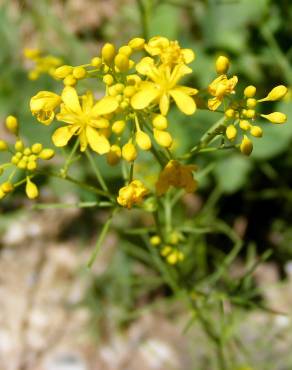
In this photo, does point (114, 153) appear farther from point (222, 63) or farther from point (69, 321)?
point (69, 321)

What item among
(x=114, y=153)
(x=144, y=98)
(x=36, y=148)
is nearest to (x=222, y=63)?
(x=144, y=98)

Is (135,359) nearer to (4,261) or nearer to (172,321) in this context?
(172,321)

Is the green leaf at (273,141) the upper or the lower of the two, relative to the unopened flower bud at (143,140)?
lower

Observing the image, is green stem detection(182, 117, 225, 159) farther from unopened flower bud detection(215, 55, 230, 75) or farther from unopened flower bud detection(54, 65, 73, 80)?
unopened flower bud detection(54, 65, 73, 80)

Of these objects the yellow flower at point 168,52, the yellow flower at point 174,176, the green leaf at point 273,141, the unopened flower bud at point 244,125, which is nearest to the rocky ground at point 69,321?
the green leaf at point 273,141

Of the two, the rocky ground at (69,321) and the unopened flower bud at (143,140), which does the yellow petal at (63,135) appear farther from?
the rocky ground at (69,321)

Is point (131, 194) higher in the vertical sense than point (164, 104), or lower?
lower

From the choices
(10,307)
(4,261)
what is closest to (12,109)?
(4,261)

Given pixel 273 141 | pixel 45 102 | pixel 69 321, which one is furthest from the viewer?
pixel 69 321

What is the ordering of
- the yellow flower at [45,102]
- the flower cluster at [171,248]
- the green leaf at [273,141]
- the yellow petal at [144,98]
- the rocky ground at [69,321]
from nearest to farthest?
the yellow petal at [144,98] → the yellow flower at [45,102] → the flower cluster at [171,248] → the green leaf at [273,141] → the rocky ground at [69,321]
